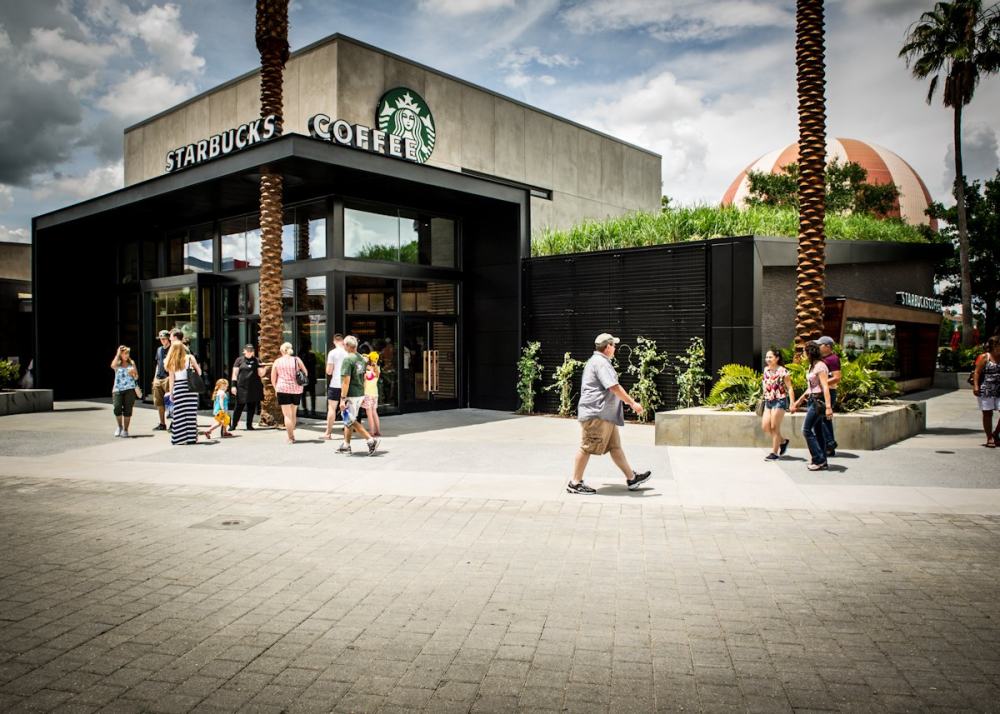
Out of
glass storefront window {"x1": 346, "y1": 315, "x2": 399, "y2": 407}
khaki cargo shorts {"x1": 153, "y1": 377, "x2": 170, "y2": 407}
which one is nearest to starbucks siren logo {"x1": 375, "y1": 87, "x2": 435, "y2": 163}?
glass storefront window {"x1": 346, "y1": 315, "x2": 399, "y2": 407}

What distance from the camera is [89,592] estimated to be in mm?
5320

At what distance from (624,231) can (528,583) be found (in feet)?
46.4

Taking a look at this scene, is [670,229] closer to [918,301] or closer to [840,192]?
[918,301]

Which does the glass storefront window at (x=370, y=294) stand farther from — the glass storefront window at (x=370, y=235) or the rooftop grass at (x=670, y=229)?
the rooftop grass at (x=670, y=229)

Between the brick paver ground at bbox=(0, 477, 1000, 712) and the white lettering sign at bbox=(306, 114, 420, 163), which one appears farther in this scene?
the white lettering sign at bbox=(306, 114, 420, 163)

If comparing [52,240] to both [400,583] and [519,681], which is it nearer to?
[400,583]

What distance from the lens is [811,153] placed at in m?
13.5

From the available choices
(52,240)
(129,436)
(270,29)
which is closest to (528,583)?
(129,436)

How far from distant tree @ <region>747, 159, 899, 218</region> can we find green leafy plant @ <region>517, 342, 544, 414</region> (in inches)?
866

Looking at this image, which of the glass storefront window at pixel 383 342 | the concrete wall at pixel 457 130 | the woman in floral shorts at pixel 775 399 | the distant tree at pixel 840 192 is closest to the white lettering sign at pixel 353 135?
the concrete wall at pixel 457 130

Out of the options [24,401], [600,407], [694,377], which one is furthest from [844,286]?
[24,401]

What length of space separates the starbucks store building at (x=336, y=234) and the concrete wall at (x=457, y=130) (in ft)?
0.21

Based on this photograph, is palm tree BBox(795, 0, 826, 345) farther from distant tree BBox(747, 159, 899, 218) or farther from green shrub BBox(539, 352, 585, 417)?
distant tree BBox(747, 159, 899, 218)

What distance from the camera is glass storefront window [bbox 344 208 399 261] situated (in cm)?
1686
